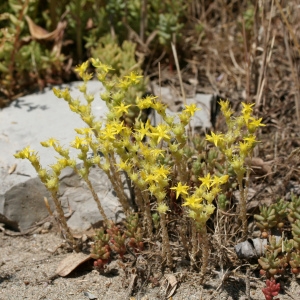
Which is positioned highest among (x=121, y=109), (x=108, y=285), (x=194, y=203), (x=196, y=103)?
(x=121, y=109)

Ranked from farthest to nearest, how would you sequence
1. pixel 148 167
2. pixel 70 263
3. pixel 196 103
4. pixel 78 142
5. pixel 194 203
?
pixel 196 103 < pixel 70 263 < pixel 78 142 < pixel 148 167 < pixel 194 203

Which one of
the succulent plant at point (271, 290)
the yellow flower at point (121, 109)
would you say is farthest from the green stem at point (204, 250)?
the yellow flower at point (121, 109)

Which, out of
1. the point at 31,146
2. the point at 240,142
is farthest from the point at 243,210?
the point at 31,146

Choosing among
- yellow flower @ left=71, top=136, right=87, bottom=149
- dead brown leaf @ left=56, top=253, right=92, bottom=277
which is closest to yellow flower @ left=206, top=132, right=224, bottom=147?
yellow flower @ left=71, top=136, right=87, bottom=149

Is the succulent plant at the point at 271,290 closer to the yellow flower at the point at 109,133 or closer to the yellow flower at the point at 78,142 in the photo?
the yellow flower at the point at 109,133

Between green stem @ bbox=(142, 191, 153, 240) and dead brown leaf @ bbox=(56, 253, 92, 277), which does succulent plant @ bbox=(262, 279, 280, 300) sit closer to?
green stem @ bbox=(142, 191, 153, 240)

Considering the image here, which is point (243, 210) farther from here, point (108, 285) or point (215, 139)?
point (108, 285)
